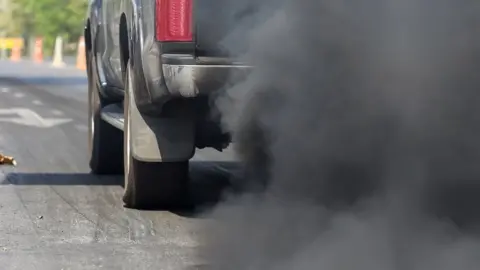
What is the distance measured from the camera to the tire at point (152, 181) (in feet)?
22.4

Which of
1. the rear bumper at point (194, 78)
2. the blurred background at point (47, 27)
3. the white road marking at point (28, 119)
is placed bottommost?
the blurred background at point (47, 27)

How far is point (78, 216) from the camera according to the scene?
23.0 feet

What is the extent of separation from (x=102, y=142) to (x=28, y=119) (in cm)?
671

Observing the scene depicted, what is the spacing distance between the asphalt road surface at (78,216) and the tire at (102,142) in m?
0.15

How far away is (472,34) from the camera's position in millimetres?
4078

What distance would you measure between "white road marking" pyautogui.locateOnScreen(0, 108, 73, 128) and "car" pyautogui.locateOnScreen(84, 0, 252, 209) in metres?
7.03

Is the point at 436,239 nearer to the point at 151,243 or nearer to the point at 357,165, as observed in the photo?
the point at 357,165

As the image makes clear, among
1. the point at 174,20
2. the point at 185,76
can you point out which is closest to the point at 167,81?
the point at 185,76

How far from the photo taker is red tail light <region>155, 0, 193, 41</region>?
5.91 metres

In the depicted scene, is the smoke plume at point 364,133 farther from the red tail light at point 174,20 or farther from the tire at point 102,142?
the tire at point 102,142

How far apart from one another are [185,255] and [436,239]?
5.37 ft

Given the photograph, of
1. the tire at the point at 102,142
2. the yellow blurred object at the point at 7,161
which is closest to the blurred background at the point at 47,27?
the yellow blurred object at the point at 7,161

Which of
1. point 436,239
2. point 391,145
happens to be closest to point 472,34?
point 391,145

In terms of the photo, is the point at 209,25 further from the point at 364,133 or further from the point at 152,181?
the point at 152,181
